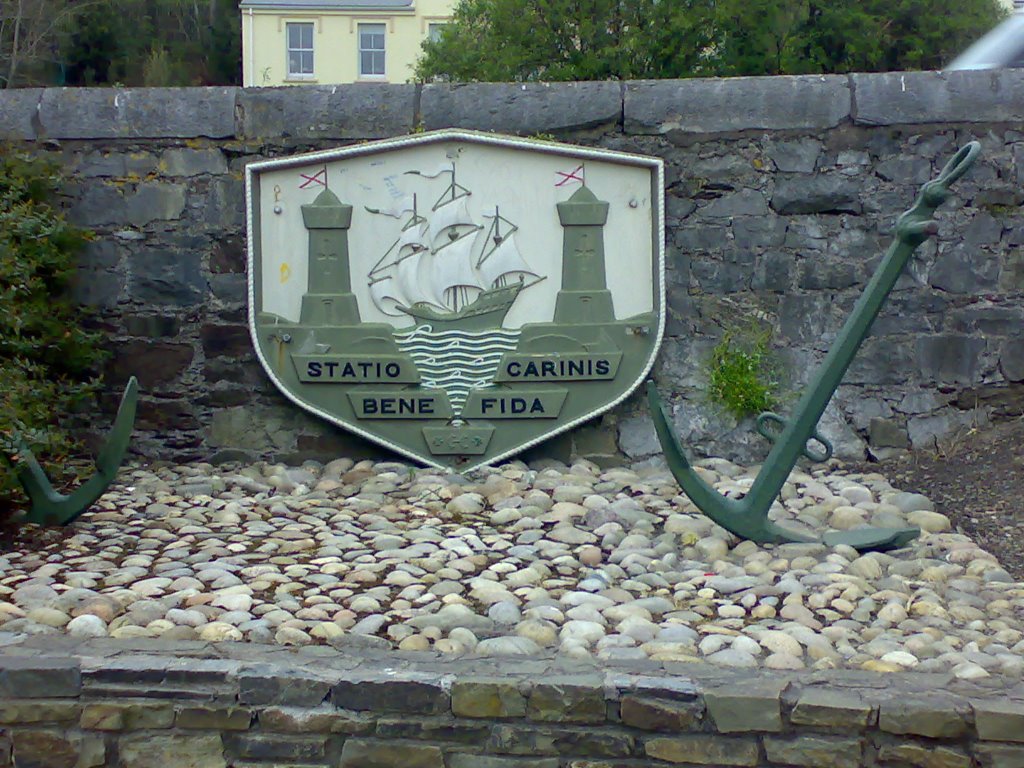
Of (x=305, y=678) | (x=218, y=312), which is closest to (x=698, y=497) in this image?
(x=305, y=678)

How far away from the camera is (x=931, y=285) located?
4.51 m

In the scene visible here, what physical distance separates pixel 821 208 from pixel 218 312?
7.68 feet

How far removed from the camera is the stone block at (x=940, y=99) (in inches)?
174

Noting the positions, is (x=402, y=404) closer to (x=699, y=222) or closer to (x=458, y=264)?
(x=458, y=264)

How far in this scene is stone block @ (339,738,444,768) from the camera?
2.61 m

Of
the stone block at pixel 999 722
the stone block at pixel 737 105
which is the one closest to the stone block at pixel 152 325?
the stone block at pixel 737 105

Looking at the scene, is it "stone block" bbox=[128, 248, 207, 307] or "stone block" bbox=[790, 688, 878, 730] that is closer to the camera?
"stone block" bbox=[790, 688, 878, 730]

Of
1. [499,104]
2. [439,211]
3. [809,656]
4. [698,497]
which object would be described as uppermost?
[499,104]

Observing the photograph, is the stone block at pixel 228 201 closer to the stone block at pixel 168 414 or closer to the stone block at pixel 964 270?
the stone block at pixel 168 414

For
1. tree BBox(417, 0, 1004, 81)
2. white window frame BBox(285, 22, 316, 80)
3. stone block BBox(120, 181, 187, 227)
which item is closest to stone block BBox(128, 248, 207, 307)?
stone block BBox(120, 181, 187, 227)

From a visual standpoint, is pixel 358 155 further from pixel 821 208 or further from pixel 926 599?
pixel 926 599

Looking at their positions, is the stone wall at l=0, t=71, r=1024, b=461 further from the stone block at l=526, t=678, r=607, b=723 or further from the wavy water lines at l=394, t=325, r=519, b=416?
the stone block at l=526, t=678, r=607, b=723

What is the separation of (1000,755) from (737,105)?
271 centimetres

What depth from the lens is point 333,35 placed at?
1903 cm
